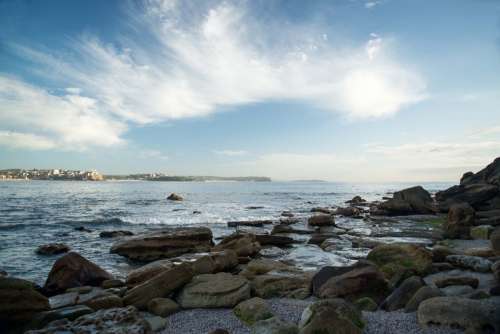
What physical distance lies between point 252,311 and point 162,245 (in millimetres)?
10448

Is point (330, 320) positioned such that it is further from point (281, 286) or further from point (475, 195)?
point (475, 195)

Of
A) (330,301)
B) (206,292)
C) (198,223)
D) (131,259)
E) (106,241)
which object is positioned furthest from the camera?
(198,223)

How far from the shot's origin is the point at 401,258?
35.4ft

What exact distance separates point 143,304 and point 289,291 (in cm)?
386

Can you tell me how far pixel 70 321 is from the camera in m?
6.25

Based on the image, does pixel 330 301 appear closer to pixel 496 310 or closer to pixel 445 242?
pixel 496 310

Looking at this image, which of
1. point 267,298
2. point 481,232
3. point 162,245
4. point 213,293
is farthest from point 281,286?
point 481,232

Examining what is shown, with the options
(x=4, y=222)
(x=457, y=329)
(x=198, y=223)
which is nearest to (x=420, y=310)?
(x=457, y=329)

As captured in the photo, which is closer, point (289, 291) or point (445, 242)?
point (289, 291)

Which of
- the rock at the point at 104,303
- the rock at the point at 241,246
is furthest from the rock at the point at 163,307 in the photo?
the rock at the point at 241,246

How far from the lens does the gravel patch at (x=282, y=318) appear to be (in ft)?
18.0

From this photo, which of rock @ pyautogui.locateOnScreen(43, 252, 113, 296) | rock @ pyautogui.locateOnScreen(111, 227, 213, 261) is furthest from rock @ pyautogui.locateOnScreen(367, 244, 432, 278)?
rock @ pyautogui.locateOnScreen(43, 252, 113, 296)

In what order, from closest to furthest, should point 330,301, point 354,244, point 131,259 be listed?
point 330,301
point 131,259
point 354,244

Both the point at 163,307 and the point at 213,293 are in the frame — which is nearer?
the point at 163,307
